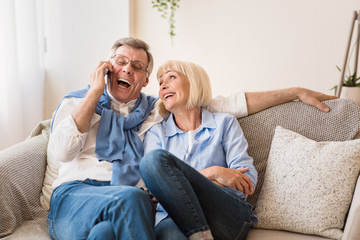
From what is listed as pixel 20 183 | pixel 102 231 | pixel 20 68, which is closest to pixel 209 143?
pixel 102 231

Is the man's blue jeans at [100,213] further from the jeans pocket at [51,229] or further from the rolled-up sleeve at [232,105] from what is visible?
the rolled-up sleeve at [232,105]

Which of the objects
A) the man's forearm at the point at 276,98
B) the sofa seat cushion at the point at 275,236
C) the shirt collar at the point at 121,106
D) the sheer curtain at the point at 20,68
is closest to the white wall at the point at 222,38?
the sheer curtain at the point at 20,68

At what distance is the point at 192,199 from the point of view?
133 centimetres

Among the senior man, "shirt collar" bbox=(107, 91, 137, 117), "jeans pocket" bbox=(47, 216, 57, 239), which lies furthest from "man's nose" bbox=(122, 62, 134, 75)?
"jeans pocket" bbox=(47, 216, 57, 239)

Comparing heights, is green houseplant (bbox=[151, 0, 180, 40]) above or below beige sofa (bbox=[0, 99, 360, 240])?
above

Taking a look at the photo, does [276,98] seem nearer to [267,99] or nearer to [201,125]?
[267,99]

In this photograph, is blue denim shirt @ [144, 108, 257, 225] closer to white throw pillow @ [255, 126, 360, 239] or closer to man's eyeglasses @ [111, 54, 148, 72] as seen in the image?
white throw pillow @ [255, 126, 360, 239]

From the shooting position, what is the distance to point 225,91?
9.61ft

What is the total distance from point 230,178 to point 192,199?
252 millimetres

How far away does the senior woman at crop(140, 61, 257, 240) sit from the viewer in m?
1.33

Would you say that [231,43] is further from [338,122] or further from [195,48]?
[338,122]

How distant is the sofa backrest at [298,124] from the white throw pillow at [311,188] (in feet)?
0.46

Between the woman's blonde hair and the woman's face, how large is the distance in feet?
0.06

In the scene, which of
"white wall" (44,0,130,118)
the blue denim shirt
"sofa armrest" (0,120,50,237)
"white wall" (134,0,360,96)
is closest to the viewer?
"sofa armrest" (0,120,50,237)
